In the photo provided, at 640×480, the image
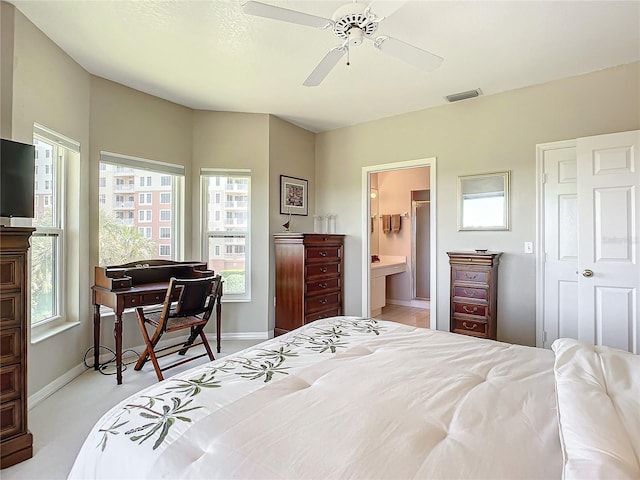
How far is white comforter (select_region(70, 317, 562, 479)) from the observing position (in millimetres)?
787

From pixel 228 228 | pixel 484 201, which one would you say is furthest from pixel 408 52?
pixel 228 228

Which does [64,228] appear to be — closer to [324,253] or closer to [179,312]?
[179,312]

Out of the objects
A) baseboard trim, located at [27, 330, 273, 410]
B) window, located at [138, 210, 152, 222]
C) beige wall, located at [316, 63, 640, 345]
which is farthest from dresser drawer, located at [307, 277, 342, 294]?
window, located at [138, 210, 152, 222]

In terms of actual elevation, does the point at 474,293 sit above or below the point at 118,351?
above

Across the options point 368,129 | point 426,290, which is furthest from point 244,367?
point 426,290

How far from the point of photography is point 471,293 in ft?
10.5

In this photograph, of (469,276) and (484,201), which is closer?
(469,276)

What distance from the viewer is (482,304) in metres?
3.13

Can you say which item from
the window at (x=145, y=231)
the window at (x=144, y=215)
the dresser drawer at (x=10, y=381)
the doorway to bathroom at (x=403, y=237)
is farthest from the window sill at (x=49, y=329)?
the doorway to bathroom at (x=403, y=237)

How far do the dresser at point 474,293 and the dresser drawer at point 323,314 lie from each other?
143cm

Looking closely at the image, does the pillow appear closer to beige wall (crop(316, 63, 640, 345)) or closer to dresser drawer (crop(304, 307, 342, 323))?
beige wall (crop(316, 63, 640, 345))

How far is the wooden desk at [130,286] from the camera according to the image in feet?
9.04

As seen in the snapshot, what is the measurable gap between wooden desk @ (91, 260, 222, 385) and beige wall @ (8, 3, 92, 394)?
0.45ft

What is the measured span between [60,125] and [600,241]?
4.30 m
